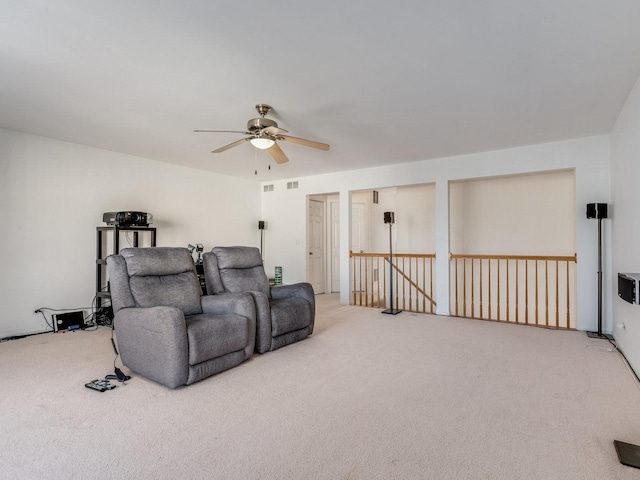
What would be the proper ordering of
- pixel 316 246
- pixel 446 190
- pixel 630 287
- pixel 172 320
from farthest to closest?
1. pixel 316 246
2. pixel 446 190
3. pixel 172 320
4. pixel 630 287

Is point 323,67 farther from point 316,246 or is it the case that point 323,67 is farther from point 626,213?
point 316,246

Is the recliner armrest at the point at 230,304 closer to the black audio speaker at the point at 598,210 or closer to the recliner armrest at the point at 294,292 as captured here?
Result: the recliner armrest at the point at 294,292

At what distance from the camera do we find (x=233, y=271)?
154 inches

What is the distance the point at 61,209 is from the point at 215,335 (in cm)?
326

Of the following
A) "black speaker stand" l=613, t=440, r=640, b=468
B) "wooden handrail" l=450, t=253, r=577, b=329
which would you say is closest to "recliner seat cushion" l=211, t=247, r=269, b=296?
"black speaker stand" l=613, t=440, r=640, b=468

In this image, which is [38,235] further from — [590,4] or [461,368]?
[590,4]

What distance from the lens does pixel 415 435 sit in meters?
2.01

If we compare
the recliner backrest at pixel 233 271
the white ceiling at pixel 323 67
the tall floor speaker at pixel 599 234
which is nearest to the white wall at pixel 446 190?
the tall floor speaker at pixel 599 234

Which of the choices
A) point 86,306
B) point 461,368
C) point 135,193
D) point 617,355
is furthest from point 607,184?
point 86,306

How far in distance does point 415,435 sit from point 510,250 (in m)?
5.13

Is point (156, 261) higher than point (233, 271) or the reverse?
higher

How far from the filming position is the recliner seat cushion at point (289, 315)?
3.54 metres

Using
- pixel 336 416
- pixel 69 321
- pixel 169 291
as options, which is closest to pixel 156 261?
pixel 169 291

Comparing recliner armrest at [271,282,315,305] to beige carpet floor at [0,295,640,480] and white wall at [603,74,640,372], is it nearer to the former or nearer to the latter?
beige carpet floor at [0,295,640,480]
